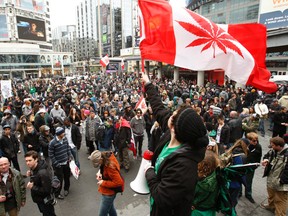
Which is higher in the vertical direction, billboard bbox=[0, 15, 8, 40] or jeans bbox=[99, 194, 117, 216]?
billboard bbox=[0, 15, 8, 40]

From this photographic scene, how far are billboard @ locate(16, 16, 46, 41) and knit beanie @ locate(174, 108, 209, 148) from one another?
245 ft

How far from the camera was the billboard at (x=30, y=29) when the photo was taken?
2436 inches

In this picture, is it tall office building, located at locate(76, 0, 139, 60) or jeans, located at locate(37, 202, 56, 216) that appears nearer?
jeans, located at locate(37, 202, 56, 216)

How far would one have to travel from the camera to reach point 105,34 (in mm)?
111500

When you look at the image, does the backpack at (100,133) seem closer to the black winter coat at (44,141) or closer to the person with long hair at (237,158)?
the black winter coat at (44,141)

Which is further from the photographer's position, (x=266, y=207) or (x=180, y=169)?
(x=266, y=207)

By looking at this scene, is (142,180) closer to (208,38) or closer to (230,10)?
(208,38)

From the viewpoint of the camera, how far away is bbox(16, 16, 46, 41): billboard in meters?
61.9

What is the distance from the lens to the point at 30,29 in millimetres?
64562

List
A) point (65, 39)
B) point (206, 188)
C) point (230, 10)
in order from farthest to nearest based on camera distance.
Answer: point (65, 39) < point (230, 10) < point (206, 188)

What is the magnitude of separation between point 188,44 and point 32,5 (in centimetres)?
8894

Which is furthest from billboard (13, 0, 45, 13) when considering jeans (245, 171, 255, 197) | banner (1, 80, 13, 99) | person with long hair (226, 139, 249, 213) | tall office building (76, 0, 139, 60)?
jeans (245, 171, 255, 197)

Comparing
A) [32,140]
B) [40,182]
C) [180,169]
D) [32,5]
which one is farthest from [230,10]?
[32,5]

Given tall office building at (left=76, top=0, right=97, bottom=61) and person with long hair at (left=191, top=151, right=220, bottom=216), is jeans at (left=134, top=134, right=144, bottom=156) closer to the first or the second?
person with long hair at (left=191, top=151, right=220, bottom=216)
